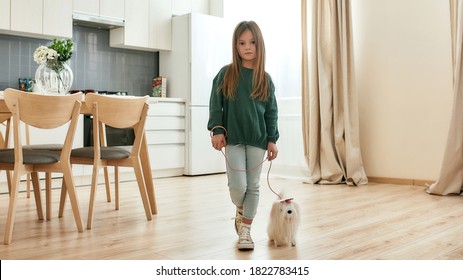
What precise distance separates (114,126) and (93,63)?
8.12 ft

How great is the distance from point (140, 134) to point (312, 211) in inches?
46.2

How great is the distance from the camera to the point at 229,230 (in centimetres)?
252

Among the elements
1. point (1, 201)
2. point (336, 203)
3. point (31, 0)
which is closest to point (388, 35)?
point (336, 203)

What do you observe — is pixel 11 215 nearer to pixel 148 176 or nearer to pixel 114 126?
pixel 114 126

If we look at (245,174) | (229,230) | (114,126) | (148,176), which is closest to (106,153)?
(114,126)

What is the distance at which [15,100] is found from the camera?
2.29m

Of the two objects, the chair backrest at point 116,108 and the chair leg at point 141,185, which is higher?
the chair backrest at point 116,108

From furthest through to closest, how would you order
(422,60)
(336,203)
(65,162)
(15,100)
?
(422,60), (336,203), (65,162), (15,100)

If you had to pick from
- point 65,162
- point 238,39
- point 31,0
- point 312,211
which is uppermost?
point 31,0

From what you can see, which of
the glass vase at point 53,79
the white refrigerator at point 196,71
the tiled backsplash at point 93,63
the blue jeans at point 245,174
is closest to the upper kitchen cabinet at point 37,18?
the tiled backsplash at point 93,63

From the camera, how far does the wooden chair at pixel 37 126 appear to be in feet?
7.50

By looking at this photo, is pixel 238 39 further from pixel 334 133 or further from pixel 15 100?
pixel 334 133

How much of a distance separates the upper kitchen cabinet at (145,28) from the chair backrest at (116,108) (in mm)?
2372

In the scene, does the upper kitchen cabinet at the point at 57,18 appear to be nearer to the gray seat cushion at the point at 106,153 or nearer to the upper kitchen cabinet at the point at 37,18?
the upper kitchen cabinet at the point at 37,18
